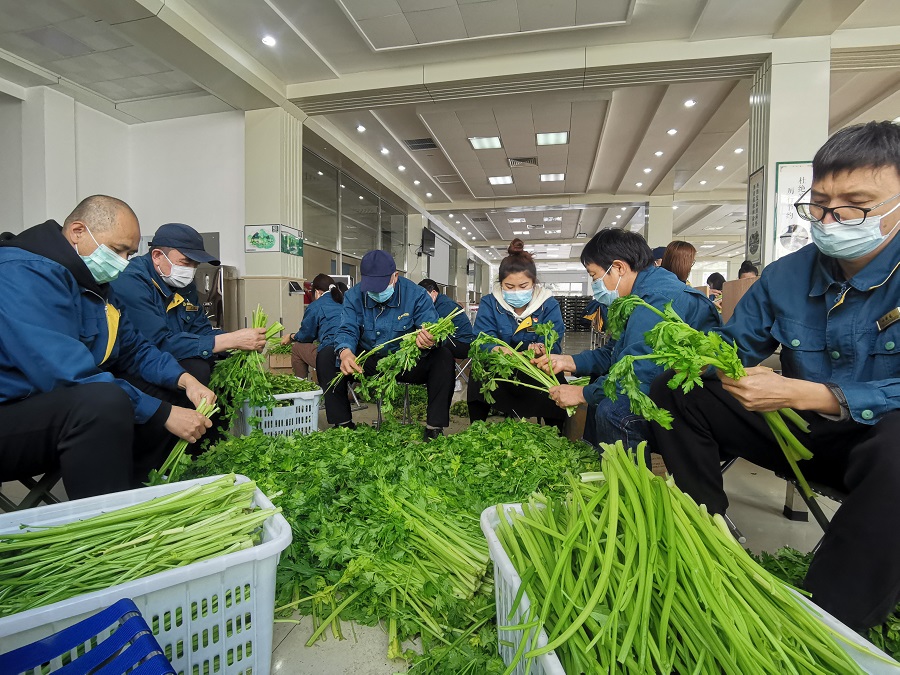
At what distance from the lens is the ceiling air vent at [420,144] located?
8305 millimetres

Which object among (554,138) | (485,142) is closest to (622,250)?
(554,138)

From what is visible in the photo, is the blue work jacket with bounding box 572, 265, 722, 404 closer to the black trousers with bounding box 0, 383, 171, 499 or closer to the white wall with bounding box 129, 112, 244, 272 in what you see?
the black trousers with bounding box 0, 383, 171, 499

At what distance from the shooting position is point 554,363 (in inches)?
94.5

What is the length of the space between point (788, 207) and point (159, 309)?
6.11m

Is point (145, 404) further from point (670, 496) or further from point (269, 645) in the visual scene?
point (670, 496)

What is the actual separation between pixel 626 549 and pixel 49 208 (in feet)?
24.2

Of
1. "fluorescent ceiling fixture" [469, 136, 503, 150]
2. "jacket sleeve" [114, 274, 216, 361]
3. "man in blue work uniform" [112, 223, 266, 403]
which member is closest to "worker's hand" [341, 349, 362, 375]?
"man in blue work uniform" [112, 223, 266, 403]

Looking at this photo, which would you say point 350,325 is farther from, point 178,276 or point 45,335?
point 45,335

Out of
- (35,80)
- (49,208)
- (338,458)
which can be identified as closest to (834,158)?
(338,458)

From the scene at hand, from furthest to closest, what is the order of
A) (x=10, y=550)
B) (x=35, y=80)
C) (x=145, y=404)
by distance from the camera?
(x=35, y=80), (x=145, y=404), (x=10, y=550)

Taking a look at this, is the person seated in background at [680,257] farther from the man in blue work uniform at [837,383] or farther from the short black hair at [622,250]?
the man in blue work uniform at [837,383]

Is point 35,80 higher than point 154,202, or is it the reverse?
point 35,80

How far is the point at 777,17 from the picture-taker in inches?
184

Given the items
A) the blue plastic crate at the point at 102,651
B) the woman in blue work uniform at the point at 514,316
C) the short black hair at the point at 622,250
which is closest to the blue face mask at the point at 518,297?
the woman in blue work uniform at the point at 514,316
